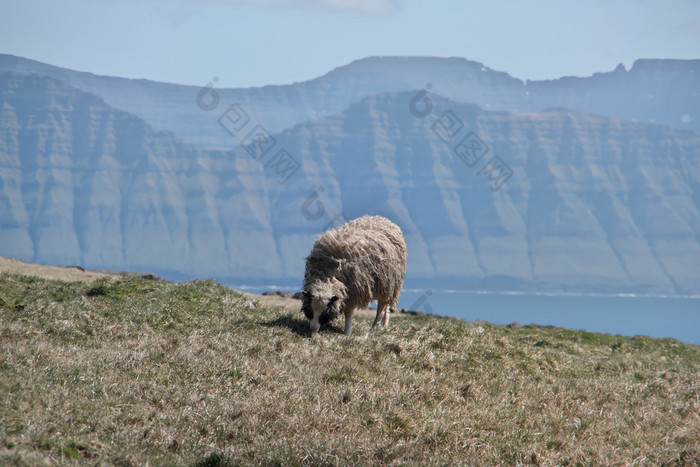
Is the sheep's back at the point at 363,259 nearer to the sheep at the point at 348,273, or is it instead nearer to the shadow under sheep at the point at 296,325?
the sheep at the point at 348,273

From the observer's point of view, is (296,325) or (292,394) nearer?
(292,394)

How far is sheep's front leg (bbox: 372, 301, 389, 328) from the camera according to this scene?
71.5 feet

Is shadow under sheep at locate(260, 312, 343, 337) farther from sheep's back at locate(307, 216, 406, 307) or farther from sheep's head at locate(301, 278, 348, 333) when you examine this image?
sheep's back at locate(307, 216, 406, 307)

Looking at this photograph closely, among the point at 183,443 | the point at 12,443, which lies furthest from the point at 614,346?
the point at 12,443

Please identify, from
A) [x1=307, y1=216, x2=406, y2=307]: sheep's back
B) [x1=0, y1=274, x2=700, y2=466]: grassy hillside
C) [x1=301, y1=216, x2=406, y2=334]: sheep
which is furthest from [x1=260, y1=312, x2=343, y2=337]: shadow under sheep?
[x1=307, y1=216, x2=406, y2=307]: sheep's back

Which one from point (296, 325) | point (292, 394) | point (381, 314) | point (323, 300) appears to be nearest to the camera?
point (292, 394)

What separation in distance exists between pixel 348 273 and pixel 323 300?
1.30 m

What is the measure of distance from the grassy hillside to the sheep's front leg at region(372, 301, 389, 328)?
4.56ft

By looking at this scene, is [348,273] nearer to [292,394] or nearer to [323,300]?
[323,300]

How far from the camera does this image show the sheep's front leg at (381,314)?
21.8 meters

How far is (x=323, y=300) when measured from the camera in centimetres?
1870

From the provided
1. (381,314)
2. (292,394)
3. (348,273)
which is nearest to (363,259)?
(348,273)

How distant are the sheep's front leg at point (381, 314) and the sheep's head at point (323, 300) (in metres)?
2.62

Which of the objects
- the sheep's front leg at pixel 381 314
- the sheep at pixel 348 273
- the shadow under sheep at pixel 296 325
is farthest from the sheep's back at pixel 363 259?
the shadow under sheep at pixel 296 325
